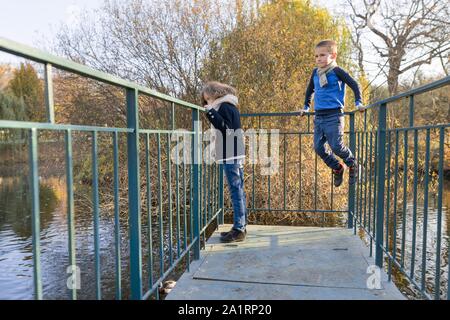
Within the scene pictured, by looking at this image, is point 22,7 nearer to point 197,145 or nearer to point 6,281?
point 6,281

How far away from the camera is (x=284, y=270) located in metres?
2.61

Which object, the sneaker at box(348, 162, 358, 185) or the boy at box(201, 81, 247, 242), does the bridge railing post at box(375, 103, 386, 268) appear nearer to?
the sneaker at box(348, 162, 358, 185)

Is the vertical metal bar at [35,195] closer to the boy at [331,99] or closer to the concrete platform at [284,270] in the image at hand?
the concrete platform at [284,270]

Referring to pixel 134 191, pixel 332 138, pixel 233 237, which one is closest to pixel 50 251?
pixel 233 237

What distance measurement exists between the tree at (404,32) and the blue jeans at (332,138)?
9807 mm

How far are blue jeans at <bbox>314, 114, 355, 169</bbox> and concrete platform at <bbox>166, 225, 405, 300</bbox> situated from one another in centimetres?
70

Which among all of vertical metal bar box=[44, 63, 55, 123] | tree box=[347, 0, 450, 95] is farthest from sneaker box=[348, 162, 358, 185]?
tree box=[347, 0, 450, 95]

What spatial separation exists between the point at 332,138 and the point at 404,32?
11.3 metres

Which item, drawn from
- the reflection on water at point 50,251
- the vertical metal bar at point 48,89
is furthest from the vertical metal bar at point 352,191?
the vertical metal bar at point 48,89

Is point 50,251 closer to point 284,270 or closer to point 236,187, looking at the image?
point 236,187

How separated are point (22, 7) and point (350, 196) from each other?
36.3 ft

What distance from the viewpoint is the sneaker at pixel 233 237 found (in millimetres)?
3246
